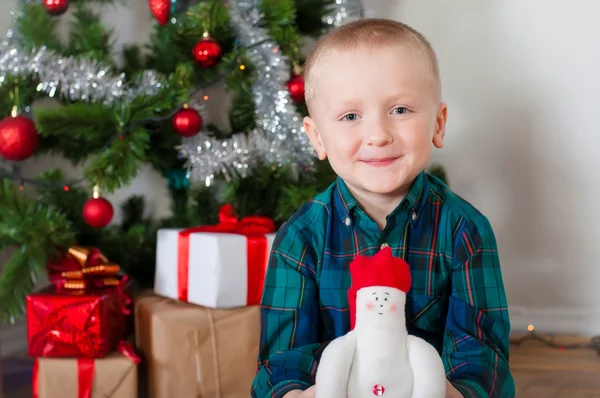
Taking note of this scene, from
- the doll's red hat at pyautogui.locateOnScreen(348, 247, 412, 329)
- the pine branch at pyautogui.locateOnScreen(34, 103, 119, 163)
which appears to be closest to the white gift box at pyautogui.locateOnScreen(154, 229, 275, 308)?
the pine branch at pyautogui.locateOnScreen(34, 103, 119, 163)

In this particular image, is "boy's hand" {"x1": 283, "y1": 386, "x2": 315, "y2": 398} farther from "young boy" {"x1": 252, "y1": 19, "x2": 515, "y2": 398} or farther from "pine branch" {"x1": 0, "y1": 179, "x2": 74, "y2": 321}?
"pine branch" {"x1": 0, "y1": 179, "x2": 74, "y2": 321}

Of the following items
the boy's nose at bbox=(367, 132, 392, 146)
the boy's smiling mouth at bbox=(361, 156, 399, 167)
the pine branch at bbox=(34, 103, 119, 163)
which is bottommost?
the boy's smiling mouth at bbox=(361, 156, 399, 167)

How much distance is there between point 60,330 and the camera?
1.23m

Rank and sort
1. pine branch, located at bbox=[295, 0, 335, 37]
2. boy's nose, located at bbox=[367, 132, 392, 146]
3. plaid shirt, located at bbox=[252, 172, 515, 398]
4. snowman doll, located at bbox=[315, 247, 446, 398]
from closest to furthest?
1. snowman doll, located at bbox=[315, 247, 446, 398]
2. boy's nose, located at bbox=[367, 132, 392, 146]
3. plaid shirt, located at bbox=[252, 172, 515, 398]
4. pine branch, located at bbox=[295, 0, 335, 37]

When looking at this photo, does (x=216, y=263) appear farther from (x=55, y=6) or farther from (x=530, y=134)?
(x=530, y=134)

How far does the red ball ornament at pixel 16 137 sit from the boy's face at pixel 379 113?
72 centimetres

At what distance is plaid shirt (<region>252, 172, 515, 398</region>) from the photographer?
920mm

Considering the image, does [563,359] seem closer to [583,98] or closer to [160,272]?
[583,98]

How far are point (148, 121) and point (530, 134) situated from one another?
95 centimetres

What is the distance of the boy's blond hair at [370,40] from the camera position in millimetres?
837

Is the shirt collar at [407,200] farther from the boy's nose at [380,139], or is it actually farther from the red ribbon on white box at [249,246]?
the red ribbon on white box at [249,246]

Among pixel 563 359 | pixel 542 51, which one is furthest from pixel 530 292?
pixel 542 51

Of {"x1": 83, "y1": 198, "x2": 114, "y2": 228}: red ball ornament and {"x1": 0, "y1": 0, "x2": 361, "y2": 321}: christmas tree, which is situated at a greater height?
{"x1": 0, "y1": 0, "x2": 361, "y2": 321}: christmas tree

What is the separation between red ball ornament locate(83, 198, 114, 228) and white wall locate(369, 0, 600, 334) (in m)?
0.85
